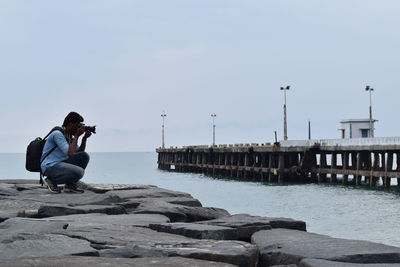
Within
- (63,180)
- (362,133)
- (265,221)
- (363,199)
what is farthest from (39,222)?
(362,133)

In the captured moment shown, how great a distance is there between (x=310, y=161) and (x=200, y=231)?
42.4 meters

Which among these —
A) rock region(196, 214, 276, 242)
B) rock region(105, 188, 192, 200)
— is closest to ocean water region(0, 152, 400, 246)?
rock region(105, 188, 192, 200)

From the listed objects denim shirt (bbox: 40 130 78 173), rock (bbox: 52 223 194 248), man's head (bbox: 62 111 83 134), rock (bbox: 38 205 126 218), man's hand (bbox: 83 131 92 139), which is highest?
man's head (bbox: 62 111 83 134)

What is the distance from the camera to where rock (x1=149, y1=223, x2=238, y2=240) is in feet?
17.7

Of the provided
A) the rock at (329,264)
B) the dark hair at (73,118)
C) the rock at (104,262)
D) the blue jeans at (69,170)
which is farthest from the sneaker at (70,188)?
the rock at (329,264)

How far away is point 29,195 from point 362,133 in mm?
47627

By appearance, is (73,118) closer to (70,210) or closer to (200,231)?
(70,210)

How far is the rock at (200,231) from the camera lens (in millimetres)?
5402

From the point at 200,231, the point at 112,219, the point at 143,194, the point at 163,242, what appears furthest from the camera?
the point at 143,194

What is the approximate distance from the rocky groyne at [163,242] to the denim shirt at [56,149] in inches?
61.2

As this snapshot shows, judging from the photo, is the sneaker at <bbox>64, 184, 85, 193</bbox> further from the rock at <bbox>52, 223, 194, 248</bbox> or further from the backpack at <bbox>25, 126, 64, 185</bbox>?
the rock at <bbox>52, 223, 194, 248</bbox>

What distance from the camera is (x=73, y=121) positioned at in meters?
8.84

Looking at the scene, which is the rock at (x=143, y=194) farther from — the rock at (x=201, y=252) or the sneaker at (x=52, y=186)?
the rock at (x=201, y=252)

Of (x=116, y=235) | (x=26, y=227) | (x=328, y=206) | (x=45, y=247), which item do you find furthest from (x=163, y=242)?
(x=328, y=206)
